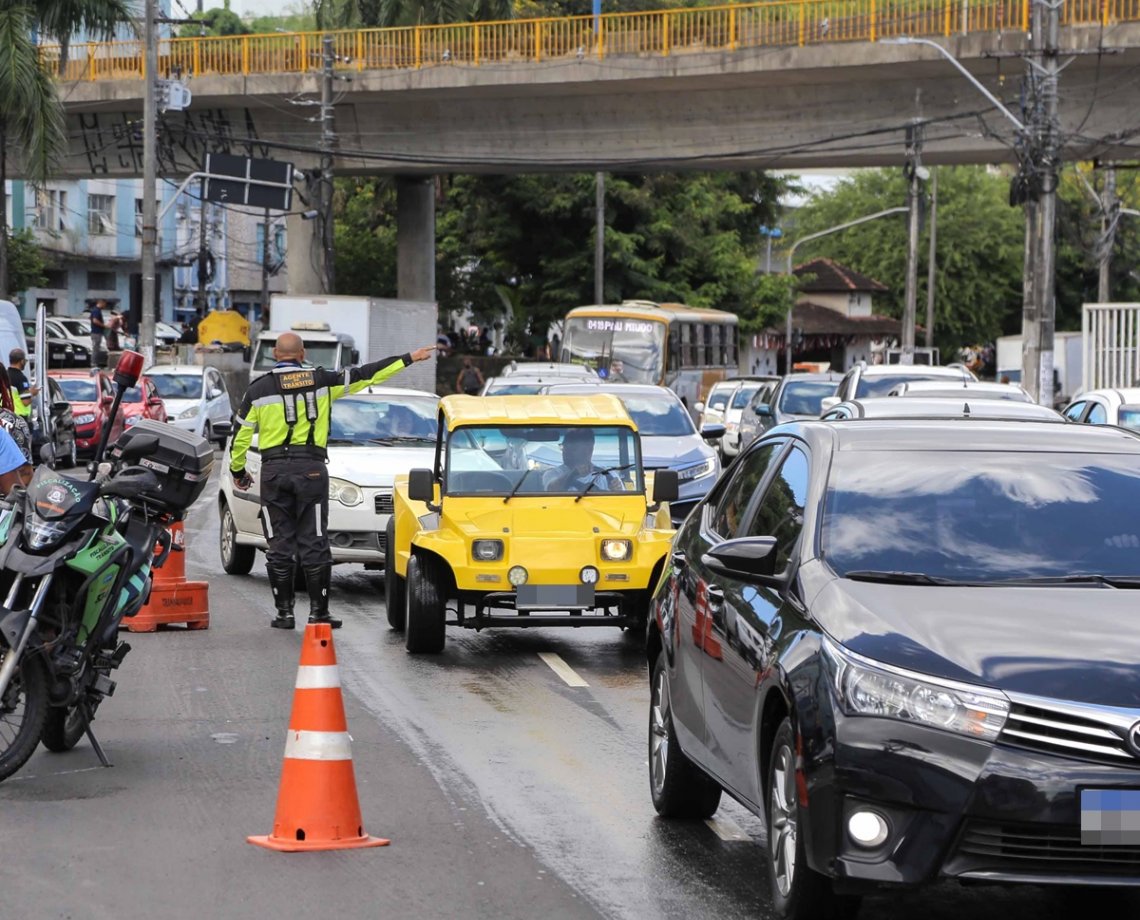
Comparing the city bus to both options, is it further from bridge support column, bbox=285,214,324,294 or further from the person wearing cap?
the person wearing cap

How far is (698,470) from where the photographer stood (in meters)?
20.7

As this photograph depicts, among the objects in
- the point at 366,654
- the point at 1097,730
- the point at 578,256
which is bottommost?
the point at 366,654

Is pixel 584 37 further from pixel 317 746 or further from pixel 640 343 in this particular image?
pixel 317 746

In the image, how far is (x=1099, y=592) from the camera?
5879mm

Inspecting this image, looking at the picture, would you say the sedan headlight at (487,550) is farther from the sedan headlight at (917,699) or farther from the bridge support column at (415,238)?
the bridge support column at (415,238)

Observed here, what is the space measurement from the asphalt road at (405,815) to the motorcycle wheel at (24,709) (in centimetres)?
15

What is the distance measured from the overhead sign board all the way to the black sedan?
41.4 m

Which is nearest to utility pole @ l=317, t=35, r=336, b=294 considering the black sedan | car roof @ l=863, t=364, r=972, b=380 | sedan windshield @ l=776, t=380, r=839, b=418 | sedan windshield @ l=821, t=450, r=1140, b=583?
sedan windshield @ l=776, t=380, r=839, b=418

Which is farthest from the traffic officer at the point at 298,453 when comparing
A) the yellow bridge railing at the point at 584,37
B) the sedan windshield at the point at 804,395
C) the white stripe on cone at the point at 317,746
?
the yellow bridge railing at the point at 584,37

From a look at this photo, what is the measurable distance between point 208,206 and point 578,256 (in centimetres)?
4128

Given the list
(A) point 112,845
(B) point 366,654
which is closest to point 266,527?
(B) point 366,654

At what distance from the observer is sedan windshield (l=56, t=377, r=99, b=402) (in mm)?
34719

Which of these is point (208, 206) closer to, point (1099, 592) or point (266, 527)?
point (266, 527)

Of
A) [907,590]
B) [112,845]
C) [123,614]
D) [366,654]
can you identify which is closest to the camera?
[907,590]
